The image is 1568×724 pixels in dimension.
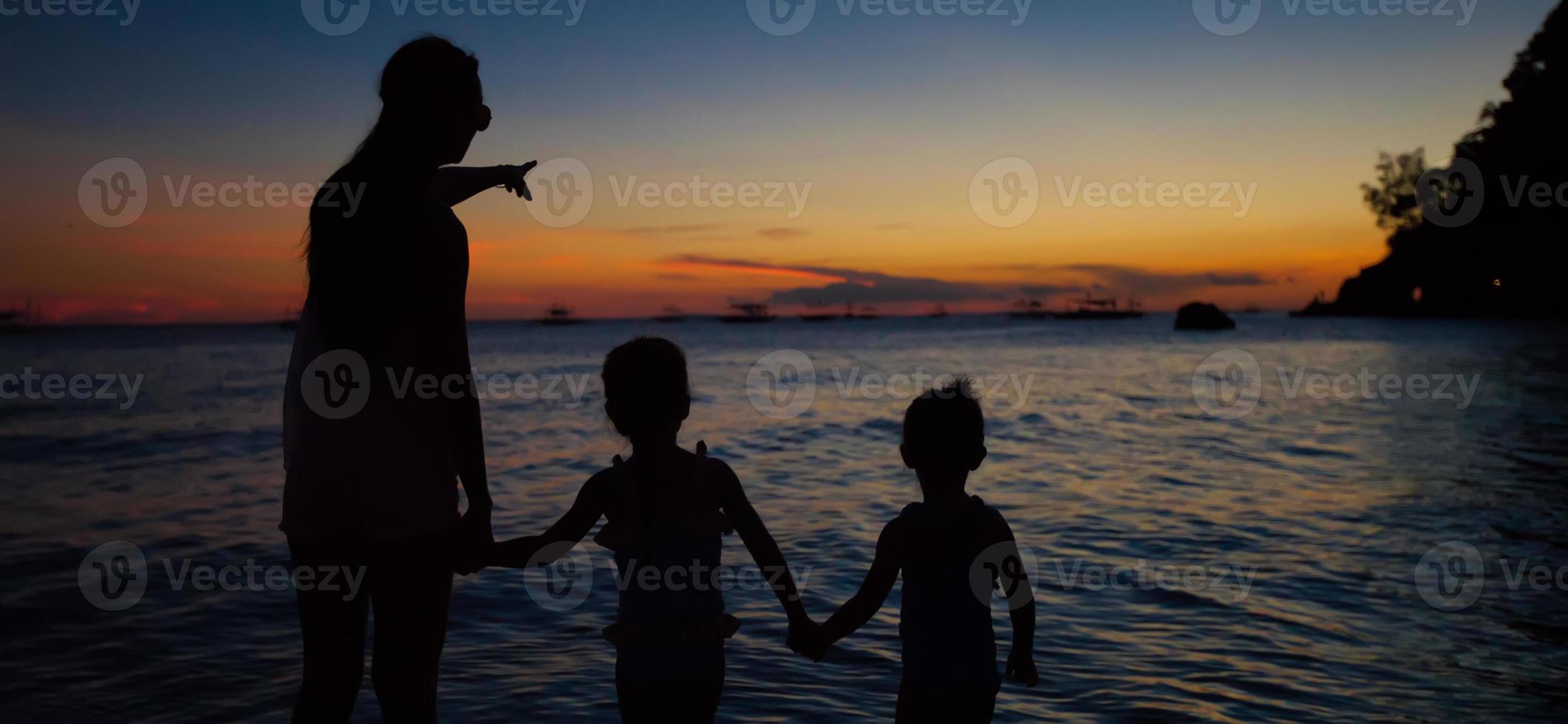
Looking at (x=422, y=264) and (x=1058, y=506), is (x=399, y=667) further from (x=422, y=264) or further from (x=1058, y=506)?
(x=1058, y=506)

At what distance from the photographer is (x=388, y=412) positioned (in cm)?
240

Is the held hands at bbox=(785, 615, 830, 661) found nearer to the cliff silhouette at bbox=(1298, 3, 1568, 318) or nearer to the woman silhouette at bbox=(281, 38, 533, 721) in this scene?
the woman silhouette at bbox=(281, 38, 533, 721)

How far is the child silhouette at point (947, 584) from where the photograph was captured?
114 inches

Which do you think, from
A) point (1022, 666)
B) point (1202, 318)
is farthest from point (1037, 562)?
point (1202, 318)

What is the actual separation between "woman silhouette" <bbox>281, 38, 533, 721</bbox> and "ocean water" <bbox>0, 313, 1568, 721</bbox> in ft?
8.87

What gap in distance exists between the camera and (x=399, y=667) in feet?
8.29

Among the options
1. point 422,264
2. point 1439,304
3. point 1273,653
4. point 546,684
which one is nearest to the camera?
point 422,264

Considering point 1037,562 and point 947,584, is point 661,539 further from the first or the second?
point 1037,562

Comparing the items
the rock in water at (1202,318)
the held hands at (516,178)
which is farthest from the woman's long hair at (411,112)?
the rock in water at (1202,318)

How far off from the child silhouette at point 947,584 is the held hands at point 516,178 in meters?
1.39

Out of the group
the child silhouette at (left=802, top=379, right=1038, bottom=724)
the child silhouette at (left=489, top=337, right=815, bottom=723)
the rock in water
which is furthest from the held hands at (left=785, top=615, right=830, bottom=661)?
the rock in water

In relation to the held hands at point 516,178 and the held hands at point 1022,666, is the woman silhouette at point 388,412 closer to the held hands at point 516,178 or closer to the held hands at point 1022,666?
the held hands at point 516,178

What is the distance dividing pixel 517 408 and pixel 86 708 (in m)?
19.4

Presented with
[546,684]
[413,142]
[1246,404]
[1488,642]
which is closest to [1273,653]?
[1488,642]
